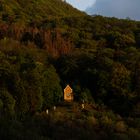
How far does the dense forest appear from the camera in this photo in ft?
118

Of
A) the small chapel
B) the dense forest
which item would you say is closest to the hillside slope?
the dense forest

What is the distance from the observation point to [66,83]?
53.0 m

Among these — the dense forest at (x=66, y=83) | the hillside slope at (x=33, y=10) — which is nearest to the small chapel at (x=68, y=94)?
the dense forest at (x=66, y=83)

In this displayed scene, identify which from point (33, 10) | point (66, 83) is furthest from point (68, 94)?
point (33, 10)

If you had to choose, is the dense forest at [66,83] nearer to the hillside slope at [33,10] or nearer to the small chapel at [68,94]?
the small chapel at [68,94]

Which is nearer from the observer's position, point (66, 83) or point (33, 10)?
point (66, 83)

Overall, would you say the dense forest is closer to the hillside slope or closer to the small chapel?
the small chapel

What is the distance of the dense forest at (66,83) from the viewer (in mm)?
35938

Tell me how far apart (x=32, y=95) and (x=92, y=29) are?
1537 inches

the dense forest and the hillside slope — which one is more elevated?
the hillside slope

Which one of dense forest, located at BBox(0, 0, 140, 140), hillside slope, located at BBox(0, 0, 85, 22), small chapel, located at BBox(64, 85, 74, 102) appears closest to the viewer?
dense forest, located at BBox(0, 0, 140, 140)

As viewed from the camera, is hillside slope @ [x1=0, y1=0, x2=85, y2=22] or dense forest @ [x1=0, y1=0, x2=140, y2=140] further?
hillside slope @ [x1=0, y1=0, x2=85, y2=22]

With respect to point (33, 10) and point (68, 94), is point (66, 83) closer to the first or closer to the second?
point (68, 94)

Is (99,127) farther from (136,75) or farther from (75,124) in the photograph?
(136,75)
